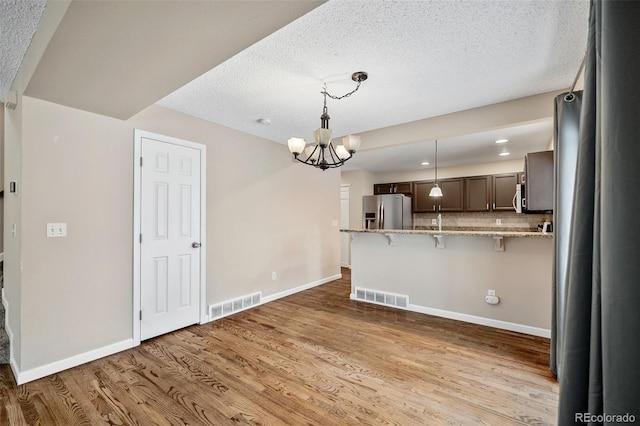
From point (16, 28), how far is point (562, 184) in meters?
3.98

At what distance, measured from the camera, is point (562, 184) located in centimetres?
213

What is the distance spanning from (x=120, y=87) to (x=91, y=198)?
1.10m

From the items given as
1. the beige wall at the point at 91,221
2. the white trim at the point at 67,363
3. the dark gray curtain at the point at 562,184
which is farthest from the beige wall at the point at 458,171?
the white trim at the point at 67,363

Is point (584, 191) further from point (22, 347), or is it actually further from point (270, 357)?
point (22, 347)

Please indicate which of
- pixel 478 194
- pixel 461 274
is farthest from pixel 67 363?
pixel 478 194

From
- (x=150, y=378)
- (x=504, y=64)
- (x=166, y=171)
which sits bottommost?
A: (x=150, y=378)

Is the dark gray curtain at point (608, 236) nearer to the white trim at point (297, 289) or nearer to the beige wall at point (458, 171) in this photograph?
the white trim at point (297, 289)

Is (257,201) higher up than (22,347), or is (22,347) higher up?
(257,201)

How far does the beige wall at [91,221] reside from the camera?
7.43 ft

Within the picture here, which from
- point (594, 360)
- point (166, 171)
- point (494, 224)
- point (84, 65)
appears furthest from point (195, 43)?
point (494, 224)

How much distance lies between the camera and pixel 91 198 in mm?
2559

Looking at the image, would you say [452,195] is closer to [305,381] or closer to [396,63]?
[396,63]

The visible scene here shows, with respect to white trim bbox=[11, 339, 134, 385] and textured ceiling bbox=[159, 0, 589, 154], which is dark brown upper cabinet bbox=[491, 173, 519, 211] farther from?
white trim bbox=[11, 339, 134, 385]

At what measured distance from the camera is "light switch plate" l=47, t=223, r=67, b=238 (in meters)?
2.34
